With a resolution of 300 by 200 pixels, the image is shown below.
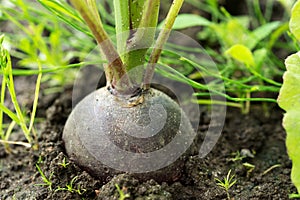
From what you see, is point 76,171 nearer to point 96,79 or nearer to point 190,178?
point 190,178

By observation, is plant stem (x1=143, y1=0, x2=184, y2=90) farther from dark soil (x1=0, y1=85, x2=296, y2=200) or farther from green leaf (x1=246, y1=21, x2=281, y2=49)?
green leaf (x1=246, y1=21, x2=281, y2=49)

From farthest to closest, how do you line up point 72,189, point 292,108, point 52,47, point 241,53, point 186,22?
1. point 52,47
2. point 186,22
3. point 241,53
4. point 72,189
5. point 292,108

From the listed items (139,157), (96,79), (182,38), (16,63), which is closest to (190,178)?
(139,157)

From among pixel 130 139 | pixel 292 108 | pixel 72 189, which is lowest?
pixel 72 189

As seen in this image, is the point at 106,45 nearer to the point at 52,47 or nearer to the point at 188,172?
the point at 188,172

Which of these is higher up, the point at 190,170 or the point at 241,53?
the point at 241,53

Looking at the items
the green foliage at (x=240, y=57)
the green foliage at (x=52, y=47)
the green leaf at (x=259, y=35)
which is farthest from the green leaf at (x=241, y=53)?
the green foliage at (x=52, y=47)

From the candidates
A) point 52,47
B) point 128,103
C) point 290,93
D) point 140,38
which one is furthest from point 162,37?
point 52,47
